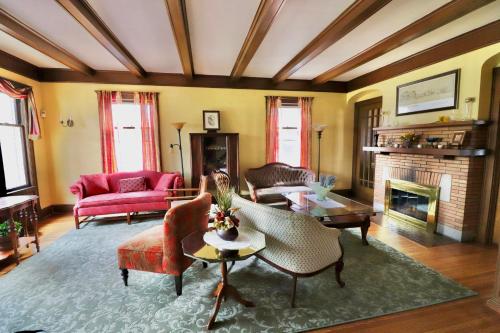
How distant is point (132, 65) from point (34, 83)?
6.93ft

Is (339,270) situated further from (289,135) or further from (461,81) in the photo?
(289,135)

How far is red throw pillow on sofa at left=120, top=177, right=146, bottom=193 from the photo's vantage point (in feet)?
14.9

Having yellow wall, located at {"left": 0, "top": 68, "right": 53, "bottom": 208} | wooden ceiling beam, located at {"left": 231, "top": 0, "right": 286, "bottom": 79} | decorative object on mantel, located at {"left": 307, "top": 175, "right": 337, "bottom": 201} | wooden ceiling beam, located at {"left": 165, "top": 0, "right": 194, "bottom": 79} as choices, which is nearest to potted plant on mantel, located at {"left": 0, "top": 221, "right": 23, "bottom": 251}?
yellow wall, located at {"left": 0, "top": 68, "right": 53, "bottom": 208}

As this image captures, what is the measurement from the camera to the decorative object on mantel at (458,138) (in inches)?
126

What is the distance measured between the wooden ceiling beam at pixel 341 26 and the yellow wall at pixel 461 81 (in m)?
1.88

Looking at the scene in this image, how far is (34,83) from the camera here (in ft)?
14.6

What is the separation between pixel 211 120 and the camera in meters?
5.22

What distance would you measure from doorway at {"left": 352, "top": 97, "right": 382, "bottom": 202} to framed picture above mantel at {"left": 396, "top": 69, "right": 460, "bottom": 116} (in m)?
0.92

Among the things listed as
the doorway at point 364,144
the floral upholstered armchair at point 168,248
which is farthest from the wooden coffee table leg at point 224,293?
the doorway at point 364,144

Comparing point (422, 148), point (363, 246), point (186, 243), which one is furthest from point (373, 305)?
point (422, 148)

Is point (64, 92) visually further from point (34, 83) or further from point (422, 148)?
point (422, 148)

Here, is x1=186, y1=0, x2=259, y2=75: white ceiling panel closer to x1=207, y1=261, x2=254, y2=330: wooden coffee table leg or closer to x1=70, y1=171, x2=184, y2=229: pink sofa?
x1=70, y1=171, x2=184, y2=229: pink sofa

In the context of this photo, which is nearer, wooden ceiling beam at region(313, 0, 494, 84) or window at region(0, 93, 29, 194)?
wooden ceiling beam at region(313, 0, 494, 84)

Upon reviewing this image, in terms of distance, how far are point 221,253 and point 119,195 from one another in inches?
130
